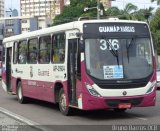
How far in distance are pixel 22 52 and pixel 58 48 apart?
4.54 m

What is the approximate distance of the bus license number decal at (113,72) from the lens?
13.5 m

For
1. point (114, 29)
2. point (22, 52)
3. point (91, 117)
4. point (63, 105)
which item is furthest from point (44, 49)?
point (114, 29)

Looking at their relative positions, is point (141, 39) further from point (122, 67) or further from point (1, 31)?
point (1, 31)

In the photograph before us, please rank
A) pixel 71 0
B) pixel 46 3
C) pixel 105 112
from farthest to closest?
pixel 46 3 → pixel 71 0 → pixel 105 112

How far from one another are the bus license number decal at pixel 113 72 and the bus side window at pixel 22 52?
21.0ft

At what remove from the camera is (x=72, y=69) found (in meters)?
14.3

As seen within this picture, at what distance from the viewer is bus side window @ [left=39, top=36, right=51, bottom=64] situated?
1638 centimetres

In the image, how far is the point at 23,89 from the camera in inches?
771

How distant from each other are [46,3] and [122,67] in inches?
4315

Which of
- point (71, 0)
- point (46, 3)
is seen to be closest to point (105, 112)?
point (71, 0)

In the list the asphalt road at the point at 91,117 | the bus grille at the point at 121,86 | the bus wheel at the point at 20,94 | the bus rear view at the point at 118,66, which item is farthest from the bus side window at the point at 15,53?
the bus grille at the point at 121,86

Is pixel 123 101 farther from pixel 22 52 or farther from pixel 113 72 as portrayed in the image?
pixel 22 52

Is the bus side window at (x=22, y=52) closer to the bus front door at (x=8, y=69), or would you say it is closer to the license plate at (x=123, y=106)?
the bus front door at (x=8, y=69)

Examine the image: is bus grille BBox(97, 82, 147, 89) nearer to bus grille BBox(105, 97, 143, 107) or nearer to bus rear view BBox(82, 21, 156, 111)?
bus rear view BBox(82, 21, 156, 111)
